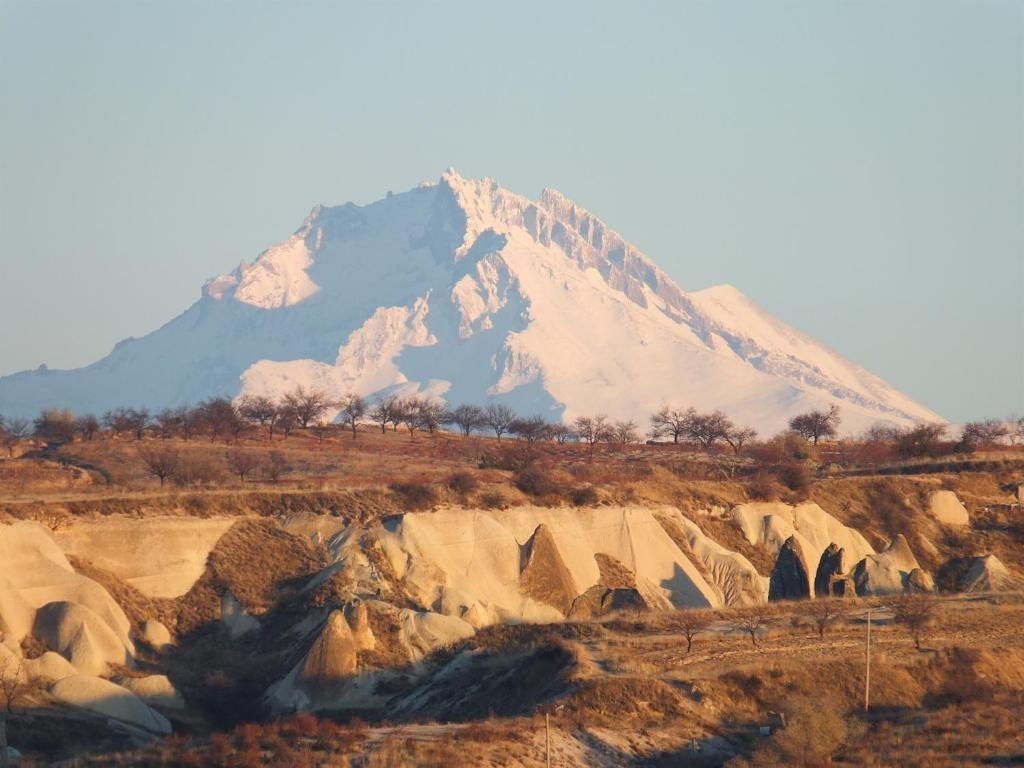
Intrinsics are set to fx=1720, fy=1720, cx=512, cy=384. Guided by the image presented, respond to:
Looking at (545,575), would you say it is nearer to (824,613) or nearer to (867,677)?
(824,613)

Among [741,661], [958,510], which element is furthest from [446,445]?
[741,661]

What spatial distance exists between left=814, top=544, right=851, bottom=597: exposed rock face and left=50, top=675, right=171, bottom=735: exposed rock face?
30.0 metres

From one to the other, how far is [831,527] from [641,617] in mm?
32758

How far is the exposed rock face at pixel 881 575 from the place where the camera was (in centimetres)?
7050

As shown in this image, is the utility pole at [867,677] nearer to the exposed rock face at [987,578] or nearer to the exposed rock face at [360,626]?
the exposed rock face at [360,626]

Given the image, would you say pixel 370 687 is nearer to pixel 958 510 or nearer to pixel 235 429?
pixel 958 510

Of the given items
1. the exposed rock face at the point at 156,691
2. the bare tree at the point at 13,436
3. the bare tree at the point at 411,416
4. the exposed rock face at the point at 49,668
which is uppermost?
the bare tree at the point at 411,416

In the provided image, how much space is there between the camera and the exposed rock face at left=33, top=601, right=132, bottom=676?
53.0 metres

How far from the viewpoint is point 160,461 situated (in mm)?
100312

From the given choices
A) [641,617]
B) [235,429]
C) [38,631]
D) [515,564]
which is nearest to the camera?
[38,631]

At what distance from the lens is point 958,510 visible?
93.5 metres

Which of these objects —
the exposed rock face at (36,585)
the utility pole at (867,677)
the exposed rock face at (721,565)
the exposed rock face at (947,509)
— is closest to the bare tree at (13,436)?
the exposed rock face at (721,565)

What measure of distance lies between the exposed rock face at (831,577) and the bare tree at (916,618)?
1015cm

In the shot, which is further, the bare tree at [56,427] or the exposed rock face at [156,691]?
the bare tree at [56,427]
